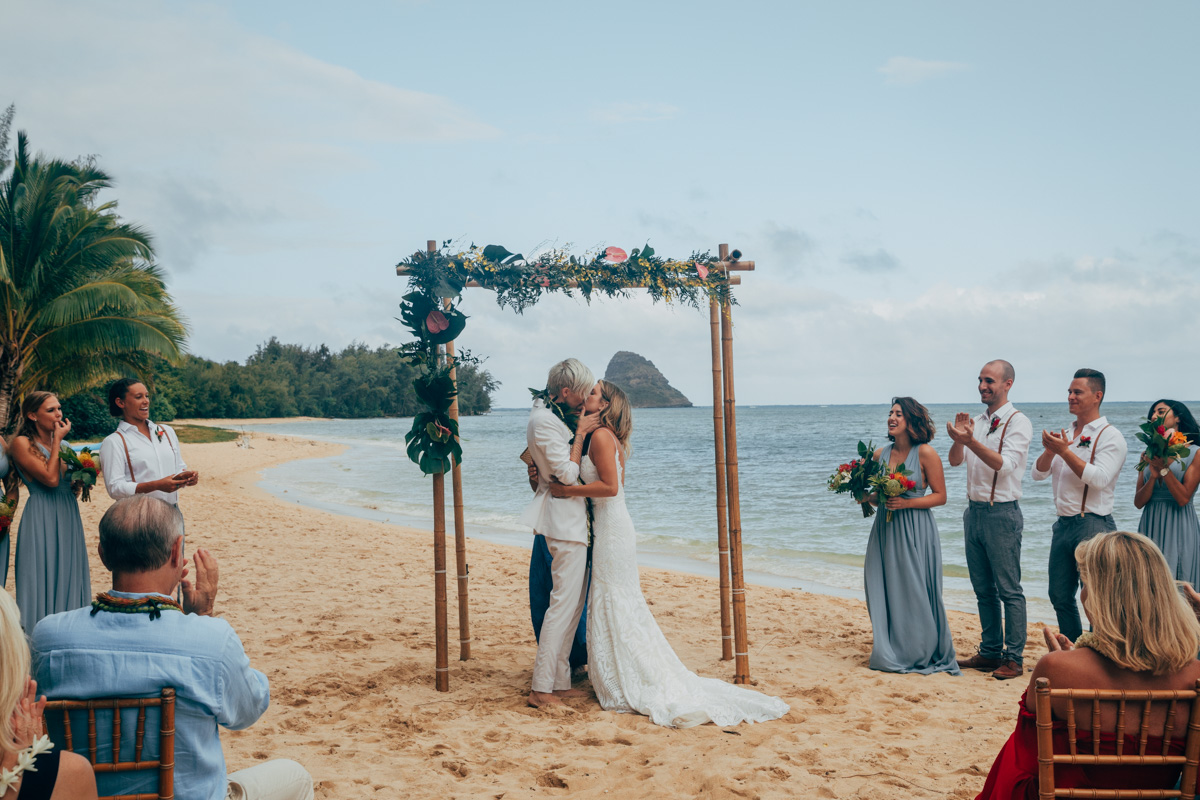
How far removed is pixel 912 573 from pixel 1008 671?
0.89 m

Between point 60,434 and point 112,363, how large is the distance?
16.3 m

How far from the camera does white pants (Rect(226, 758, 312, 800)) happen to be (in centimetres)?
261

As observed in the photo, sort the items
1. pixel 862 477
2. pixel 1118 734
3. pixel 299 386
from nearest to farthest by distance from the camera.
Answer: pixel 1118 734 → pixel 862 477 → pixel 299 386

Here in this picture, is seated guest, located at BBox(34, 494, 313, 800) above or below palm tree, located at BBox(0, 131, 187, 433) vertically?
below

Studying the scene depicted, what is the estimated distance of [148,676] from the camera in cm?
215

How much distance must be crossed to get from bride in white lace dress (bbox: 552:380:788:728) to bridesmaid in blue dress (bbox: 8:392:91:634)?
3108mm

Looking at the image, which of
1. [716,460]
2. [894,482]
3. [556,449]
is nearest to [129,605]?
[556,449]

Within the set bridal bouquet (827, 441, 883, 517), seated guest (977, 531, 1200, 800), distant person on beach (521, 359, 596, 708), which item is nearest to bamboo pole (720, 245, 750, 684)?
bridal bouquet (827, 441, 883, 517)

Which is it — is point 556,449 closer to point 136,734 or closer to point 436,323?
point 436,323

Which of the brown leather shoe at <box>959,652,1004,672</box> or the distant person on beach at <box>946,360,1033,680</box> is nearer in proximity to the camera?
the distant person on beach at <box>946,360,1033,680</box>

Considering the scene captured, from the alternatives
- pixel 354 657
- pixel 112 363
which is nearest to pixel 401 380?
Answer: pixel 112 363

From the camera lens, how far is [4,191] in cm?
1669

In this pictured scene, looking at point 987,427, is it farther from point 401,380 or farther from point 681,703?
point 401,380

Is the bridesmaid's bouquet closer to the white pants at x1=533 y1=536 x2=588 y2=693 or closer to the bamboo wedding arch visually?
the bamboo wedding arch
